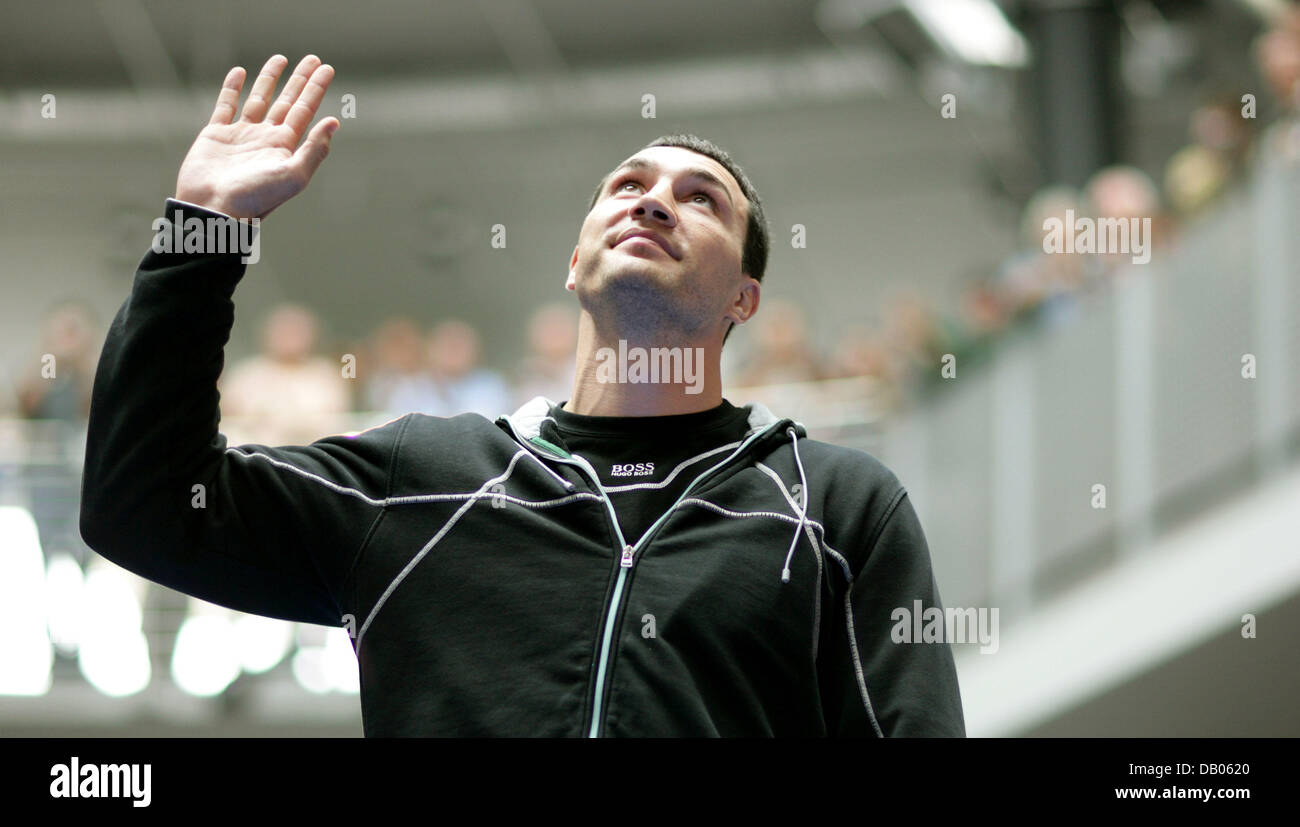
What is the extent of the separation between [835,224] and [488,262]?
133 inches

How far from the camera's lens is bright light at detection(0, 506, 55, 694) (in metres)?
7.62

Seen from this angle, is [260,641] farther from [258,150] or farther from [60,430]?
Result: [258,150]

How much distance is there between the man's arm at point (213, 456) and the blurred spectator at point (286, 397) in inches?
200

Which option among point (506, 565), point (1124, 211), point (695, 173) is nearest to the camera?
point (506, 565)

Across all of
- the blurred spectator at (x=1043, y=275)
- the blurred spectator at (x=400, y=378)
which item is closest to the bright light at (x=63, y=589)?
the blurred spectator at (x=400, y=378)

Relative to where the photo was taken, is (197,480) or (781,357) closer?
(197,480)

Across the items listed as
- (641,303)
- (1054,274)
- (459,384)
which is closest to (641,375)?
(641,303)

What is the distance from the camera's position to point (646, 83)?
46.4ft

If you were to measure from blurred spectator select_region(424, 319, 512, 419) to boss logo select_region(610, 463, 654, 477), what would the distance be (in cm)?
550

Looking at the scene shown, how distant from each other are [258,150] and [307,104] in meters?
0.16

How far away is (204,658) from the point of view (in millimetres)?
8016

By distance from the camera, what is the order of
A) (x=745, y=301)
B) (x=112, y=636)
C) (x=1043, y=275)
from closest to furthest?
(x=745, y=301) < (x=1043, y=275) < (x=112, y=636)

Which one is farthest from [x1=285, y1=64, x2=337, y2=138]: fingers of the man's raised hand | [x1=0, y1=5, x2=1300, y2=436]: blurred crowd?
[x1=0, y1=5, x2=1300, y2=436]: blurred crowd

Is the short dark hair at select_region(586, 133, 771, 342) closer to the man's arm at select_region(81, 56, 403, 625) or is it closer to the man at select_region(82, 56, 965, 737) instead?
the man at select_region(82, 56, 965, 737)
